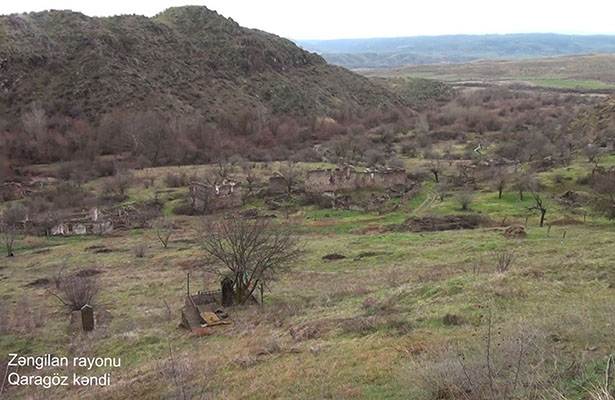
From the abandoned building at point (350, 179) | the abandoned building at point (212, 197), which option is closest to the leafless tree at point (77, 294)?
the abandoned building at point (212, 197)

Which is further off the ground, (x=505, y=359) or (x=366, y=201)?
(x=505, y=359)

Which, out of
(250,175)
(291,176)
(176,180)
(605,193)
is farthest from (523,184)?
(176,180)

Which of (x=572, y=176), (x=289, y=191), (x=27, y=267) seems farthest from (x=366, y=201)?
(x=27, y=267)

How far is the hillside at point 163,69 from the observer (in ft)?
251

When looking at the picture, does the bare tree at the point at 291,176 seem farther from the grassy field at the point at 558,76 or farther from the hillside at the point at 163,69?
the grassy field at the point at 558,76

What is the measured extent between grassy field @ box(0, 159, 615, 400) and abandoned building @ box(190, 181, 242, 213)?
10.8 m

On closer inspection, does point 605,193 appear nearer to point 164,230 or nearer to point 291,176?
point 291,176

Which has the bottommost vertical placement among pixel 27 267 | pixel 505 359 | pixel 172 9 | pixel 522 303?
pixel 27 267

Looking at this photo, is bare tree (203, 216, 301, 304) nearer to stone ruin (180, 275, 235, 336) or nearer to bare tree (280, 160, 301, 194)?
stone ruin (180, 275, 235, 336)

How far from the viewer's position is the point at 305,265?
29016mm

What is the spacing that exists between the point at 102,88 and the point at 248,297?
6332 cm

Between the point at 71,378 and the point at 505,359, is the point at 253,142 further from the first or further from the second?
the point at 505,359

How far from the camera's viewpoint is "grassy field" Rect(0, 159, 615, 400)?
11.1 metres

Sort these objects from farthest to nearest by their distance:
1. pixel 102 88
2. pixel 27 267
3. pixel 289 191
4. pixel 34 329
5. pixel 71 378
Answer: pixel 102 88
pixel 289 191
pixel 27 267
pixel 34 329
pixel 71 378
